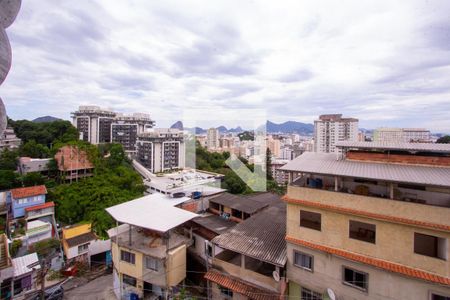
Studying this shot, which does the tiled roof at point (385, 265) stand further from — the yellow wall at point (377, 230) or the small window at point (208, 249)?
the small window at point (208, 249)

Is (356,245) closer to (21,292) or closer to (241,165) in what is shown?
(21,292)

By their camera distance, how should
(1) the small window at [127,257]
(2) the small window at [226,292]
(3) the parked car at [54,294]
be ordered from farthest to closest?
1. (3) the parked car at [54,294]
2. (1) the small window at [127,257]
3. (2) the small window at [226,292]

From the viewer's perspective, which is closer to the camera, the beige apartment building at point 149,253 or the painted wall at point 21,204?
the beige apartment building at point 149,253

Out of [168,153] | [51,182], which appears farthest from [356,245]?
[168,153]

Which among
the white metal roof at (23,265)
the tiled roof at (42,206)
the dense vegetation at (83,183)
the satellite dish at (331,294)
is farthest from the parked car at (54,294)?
the satellite dish at (331,294)

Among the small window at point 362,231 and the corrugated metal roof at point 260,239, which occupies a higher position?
the small window at point 362,231

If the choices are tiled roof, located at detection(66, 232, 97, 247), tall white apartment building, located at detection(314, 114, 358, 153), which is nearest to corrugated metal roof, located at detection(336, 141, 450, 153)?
tiled roof, located at detection(66, 232, 97, 247)

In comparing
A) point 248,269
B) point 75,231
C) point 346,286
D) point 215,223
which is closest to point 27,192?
point 75,231
